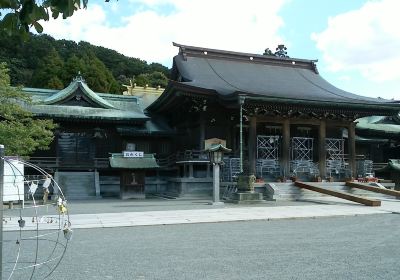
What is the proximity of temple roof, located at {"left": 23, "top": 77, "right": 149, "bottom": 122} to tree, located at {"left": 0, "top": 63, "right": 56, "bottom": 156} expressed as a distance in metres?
2.74

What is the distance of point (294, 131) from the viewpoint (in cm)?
2652

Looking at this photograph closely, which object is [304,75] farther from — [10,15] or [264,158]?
[10,15]

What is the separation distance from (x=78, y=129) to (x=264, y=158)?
39.1 feet

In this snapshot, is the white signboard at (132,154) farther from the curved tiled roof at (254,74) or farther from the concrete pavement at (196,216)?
the concrete pavement at (196,216)

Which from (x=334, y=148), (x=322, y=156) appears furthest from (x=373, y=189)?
(x=334, y=148)

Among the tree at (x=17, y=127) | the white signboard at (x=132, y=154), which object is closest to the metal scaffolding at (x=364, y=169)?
the white signboard at (x=132, y=154)

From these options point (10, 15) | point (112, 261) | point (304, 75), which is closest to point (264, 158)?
point (304, 75)

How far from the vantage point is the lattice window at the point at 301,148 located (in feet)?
83.6

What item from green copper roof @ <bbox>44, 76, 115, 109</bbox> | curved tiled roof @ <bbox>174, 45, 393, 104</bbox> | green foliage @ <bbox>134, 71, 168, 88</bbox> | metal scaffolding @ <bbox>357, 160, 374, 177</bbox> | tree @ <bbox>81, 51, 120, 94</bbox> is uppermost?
green foliage @ <bbox>134, 71, 168, 88</bbox>

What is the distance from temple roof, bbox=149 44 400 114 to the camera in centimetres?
2270

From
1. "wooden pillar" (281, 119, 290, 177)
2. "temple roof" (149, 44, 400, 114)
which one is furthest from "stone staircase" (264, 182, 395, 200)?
"temple roof" (149, 44, 400, 114)

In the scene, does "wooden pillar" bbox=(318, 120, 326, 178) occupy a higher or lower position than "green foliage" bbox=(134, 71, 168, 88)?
lower

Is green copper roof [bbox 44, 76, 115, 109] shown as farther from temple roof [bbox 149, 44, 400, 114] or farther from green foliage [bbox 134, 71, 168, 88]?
green foliage [bbox 134, 71, 168, 88]

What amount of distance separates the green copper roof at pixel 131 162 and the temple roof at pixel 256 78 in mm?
3894
